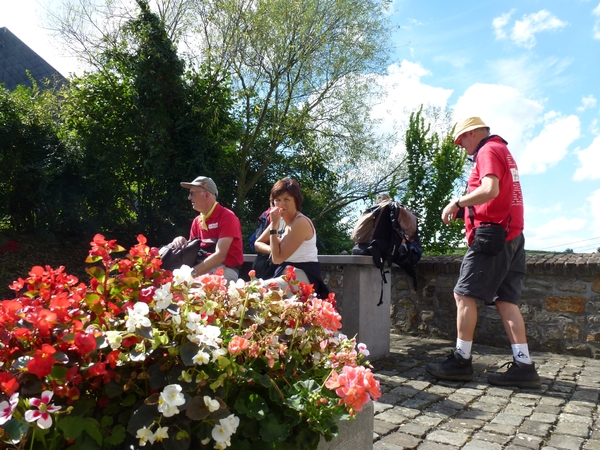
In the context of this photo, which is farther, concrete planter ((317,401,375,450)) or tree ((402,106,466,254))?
tree ((402,106,466,254))

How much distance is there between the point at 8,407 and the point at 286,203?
2987mm

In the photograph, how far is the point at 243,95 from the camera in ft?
49.4

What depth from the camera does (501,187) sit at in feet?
13.8

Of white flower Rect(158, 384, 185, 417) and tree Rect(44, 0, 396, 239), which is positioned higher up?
tree Rect(44, 0, 396, 239)

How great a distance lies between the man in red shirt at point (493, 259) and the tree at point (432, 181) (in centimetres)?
467

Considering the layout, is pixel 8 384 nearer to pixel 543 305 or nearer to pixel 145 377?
pixel 145 377

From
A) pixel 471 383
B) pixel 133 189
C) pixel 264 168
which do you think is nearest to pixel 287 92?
pixel 264 168

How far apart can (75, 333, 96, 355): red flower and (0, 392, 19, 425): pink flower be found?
19cm

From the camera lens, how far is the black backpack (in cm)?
518

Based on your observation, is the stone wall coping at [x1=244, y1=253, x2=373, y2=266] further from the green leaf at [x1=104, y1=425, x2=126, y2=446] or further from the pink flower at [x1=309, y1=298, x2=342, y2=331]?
the green leaf at [x1=104, y1=425, x2=126, y2=446]

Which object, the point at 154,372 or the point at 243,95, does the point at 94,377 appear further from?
the point at 243,95

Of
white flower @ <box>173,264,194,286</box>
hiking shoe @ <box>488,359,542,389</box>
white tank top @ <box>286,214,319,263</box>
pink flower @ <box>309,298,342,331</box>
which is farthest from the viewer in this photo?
white tank top @ <box>286,214,319,263</box>

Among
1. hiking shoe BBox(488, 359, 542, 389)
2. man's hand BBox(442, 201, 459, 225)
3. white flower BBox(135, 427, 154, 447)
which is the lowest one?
hiking shoe BBox(488, 359, 542, 389)

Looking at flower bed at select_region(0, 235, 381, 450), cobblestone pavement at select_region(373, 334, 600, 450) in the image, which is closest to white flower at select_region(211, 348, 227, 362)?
flower bed at select_region(0, 235, 381, 450)
